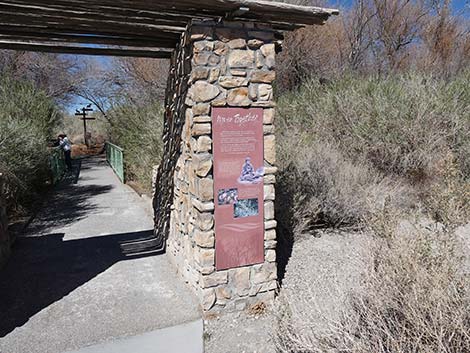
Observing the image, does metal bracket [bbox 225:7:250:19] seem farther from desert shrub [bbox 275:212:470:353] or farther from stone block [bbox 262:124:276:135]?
desert shrub [bbox 275:212:470:353]

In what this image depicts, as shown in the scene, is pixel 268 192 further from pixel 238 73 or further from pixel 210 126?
pixel 238 73

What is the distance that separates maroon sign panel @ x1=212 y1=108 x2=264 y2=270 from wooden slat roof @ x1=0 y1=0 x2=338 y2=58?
0.92m

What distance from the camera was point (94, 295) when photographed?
13.7ft

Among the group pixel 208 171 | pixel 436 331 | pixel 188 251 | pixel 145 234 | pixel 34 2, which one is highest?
pixel 34 2

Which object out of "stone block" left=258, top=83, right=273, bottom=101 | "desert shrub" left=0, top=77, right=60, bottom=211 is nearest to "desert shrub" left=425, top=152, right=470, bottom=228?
"stone block" left=258, top=83, right=273, bottom=101

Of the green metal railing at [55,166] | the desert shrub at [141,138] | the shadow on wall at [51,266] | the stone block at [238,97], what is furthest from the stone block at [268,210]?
the green metal railing at [55,166]

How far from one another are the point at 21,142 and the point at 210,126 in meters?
6.45

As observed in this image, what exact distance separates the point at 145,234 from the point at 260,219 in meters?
3.26

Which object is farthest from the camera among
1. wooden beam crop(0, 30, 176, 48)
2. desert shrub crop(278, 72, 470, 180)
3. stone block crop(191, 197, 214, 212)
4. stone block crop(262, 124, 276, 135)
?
desert shrub crop(278, 72, 470, 180)

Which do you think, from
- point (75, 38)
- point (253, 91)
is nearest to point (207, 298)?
point (253, 91)

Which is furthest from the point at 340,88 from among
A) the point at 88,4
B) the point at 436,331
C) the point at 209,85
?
the point at 436,331

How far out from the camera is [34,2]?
122 inches

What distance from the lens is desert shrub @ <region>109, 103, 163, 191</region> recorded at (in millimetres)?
9945

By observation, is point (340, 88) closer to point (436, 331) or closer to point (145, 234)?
point (145, 234)
